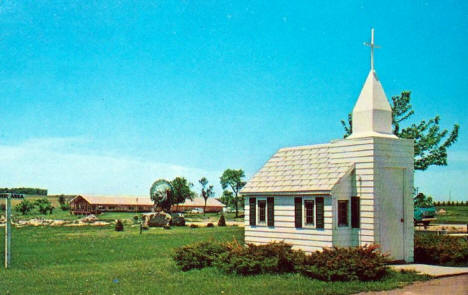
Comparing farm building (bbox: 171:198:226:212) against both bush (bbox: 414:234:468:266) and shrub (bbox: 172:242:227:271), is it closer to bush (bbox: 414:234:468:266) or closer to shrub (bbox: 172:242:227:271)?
bush (bbox: 414:234:468:266)

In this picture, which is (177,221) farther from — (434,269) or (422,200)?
(434,269)

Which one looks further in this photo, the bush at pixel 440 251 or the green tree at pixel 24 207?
the green tree at pixel 24 207

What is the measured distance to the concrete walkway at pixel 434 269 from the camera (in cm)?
1786

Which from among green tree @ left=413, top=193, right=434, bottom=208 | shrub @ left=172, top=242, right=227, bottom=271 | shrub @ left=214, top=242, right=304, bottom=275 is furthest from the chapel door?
green tree @ left=413, top=193, right=434, bottom=208

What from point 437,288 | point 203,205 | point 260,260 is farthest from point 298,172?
point 203,205

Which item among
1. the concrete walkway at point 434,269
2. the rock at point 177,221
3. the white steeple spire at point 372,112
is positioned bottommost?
the rock at point 177,221

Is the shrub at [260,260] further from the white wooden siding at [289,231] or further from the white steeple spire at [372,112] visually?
the white steeple spire at [372,112]

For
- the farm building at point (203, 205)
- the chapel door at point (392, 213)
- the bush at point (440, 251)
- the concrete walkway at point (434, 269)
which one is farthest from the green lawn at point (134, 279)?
the farm building at point (203, 205)

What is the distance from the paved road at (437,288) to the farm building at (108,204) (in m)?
101

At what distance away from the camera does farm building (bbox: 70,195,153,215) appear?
118537 mm

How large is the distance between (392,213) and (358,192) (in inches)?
60.5

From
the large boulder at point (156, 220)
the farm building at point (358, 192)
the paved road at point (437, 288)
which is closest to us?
the paved road at point (437, 288)

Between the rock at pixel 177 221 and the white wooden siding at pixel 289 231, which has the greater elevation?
the white wooden siding at pixel 289 231

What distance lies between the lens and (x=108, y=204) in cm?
12344
